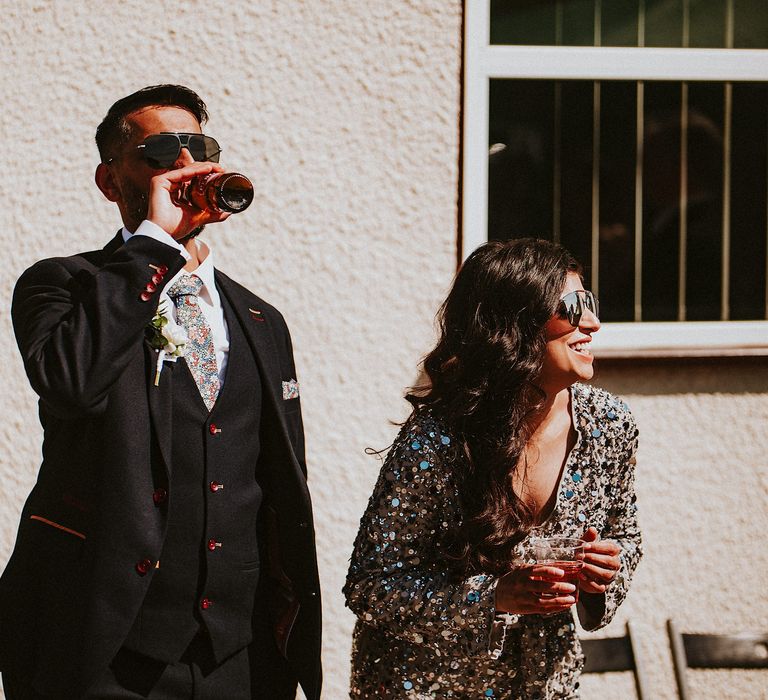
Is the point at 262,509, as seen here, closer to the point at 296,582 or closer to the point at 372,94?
the point at 296,582

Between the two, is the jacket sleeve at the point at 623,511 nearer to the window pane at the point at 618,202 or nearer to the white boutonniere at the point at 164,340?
the white boutonniere at the point at 164,340

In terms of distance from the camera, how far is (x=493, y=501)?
6.55ft

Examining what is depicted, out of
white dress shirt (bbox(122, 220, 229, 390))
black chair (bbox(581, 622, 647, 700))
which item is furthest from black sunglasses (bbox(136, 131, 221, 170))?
black chair (bbox(581, 622, 647, 700))

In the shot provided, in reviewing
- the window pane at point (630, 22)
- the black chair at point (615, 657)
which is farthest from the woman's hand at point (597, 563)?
the window pane at point (630, 22)

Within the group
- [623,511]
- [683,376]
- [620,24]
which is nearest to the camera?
[623,511]

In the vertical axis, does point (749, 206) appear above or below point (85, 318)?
above

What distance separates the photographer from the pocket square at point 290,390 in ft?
7.00

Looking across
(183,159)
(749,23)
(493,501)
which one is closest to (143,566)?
(493,501)

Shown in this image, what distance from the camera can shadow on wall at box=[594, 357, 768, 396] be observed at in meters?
3.43

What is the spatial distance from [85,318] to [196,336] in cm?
27

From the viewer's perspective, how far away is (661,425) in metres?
3.44

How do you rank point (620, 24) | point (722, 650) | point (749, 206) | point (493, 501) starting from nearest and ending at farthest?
1. point (493, 501)
2. point (722, 650)
3. point (620, 24)
4. point (749, 206)

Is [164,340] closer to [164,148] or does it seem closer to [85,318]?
[85,318]

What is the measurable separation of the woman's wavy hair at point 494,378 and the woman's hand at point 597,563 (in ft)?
0.49
